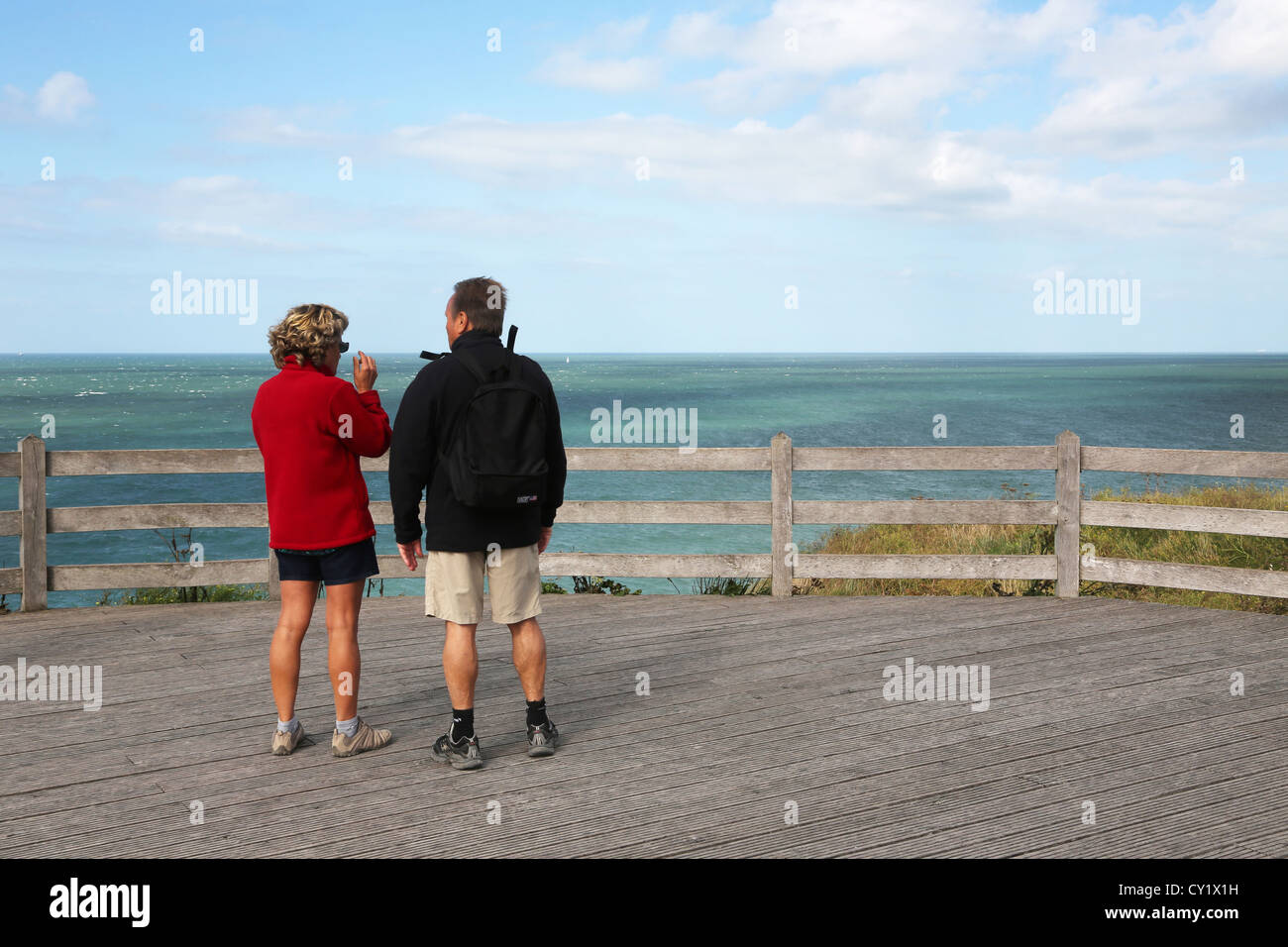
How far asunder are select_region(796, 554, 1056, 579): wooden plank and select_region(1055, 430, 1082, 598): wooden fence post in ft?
0.34

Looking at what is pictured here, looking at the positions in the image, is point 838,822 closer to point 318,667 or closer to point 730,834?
point 730,834

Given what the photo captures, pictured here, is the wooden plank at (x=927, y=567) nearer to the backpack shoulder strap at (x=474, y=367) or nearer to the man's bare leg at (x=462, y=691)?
the man's bare leg at (x=462, y=691)

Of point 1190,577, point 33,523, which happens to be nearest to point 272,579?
point 33,523

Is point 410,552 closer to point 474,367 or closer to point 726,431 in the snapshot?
point 474,367

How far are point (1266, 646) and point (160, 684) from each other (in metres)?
6.82

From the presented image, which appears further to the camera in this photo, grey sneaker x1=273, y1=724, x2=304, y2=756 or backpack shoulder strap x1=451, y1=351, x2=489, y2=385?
grey sneaker x1=273, y1=724, x2=304, y2=756

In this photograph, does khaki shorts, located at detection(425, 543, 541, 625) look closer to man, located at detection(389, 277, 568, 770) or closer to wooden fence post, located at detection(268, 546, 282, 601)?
man, located at detection(389, 277, 568, 770)

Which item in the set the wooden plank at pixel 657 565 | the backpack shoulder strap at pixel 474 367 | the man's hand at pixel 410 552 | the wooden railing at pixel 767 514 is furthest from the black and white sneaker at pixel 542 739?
the wooden plank at pixel 657 565

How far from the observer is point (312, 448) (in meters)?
4.36

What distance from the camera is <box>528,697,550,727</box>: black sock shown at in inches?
182

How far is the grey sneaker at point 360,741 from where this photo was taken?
4.60 m

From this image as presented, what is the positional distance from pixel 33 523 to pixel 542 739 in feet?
17.6

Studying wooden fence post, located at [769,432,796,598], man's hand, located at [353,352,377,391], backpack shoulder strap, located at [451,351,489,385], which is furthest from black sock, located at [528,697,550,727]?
wooden fence post, located at [769,432,796,598]
